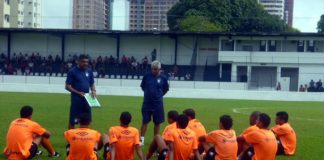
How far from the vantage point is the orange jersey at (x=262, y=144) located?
385 inches

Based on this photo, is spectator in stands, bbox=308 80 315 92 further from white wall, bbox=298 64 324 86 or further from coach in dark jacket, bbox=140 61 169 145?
coach in dark jacket, bbox=140 61 169 145

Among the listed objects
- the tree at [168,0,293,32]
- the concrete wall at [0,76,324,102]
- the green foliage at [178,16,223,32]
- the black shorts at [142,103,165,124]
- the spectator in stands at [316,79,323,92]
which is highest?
the tree at [168,0,293,32]

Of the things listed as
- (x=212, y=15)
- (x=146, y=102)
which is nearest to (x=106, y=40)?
(x=212, y=15)

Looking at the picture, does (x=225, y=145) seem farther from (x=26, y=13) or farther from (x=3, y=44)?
(x=26, y=13)

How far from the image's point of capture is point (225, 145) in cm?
952

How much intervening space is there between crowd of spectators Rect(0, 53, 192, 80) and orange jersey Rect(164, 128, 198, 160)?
128 ft

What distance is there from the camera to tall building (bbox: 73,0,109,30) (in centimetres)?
17412

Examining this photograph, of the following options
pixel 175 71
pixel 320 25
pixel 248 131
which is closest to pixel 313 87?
pixel 175 71

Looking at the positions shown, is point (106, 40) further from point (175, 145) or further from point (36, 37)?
point (175, 145)

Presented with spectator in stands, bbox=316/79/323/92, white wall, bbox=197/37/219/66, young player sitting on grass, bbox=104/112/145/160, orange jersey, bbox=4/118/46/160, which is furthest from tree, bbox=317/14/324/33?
orange jersey, bbox=4/118/46/160

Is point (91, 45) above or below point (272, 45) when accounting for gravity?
below

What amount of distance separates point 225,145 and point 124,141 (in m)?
1.67

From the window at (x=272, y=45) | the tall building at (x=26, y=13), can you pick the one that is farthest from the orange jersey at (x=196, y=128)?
the tall building at (x=26, y=13)

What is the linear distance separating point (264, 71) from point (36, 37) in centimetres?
2152
